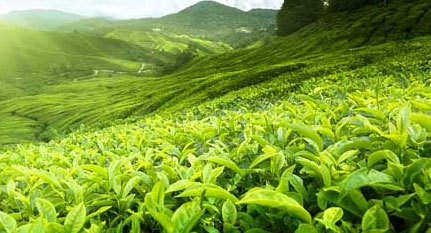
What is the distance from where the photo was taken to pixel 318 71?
156ft

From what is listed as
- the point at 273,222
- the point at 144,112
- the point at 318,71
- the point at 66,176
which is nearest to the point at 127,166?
the point at 66,176

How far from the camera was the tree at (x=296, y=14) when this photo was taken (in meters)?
128

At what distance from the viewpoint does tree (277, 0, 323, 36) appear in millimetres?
128500

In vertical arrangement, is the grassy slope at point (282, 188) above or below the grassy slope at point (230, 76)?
above

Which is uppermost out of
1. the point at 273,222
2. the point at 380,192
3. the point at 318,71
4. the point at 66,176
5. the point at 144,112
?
the point at 380,192

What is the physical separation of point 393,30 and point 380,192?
90424 millimetres

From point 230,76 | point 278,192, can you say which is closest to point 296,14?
point 230,76

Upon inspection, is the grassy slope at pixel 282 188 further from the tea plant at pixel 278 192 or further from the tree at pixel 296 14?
the tree at pixel 296 14

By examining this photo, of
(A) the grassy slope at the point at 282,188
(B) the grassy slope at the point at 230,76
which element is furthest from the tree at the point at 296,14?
(A) the grassy slope at the point at 282,188

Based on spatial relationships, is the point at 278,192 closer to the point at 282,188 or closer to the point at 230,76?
the point at 282,188

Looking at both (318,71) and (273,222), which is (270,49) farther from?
(273,222)

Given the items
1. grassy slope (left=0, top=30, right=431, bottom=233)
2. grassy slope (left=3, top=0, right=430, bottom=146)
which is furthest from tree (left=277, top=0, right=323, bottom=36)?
grassy slope (left=0, top=30, right=431, bottom=233)

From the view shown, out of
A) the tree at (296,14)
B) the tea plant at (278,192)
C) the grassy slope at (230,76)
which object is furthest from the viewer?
the tree at (296,14)

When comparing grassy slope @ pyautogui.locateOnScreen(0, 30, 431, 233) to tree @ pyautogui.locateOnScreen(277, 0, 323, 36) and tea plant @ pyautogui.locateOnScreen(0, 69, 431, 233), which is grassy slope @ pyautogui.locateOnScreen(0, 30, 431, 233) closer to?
tea plant @ pyautogui.locateOnScreen(0, 69, 431, 233)
